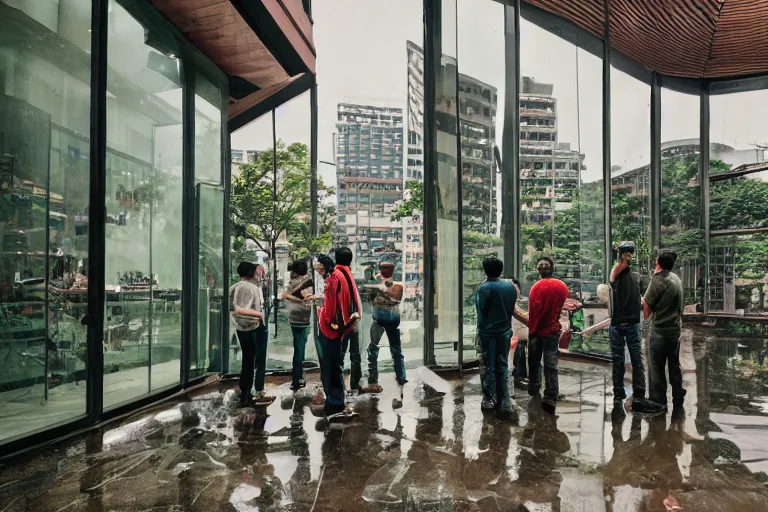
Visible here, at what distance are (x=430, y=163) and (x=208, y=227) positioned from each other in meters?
3.22

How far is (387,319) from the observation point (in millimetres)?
5609

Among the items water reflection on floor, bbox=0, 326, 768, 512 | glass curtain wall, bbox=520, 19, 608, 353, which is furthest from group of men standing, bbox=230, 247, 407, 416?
glass curtain wall, bbox=520, 19, 608, 353

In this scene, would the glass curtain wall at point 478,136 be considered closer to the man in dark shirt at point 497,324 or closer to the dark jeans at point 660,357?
the man in dark shirt at point 497,324

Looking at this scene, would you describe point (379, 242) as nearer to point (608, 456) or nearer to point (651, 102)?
point (608, 456)

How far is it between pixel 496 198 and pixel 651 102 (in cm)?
641

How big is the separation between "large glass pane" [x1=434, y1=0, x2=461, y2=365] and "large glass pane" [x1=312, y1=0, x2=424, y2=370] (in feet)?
0.87

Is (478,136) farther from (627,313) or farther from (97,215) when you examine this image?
(97,215)

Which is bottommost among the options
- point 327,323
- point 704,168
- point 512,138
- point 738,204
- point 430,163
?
point 327,323

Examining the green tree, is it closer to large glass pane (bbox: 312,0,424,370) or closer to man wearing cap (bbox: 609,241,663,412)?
large glass pane (bbox: 312,0,424,370)

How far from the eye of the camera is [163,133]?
220 inches

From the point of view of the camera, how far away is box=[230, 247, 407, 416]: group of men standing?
14.7 ft

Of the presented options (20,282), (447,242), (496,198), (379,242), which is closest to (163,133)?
(20,282)

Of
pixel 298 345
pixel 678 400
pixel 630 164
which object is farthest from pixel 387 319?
pixel 630 164

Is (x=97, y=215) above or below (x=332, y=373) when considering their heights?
above
